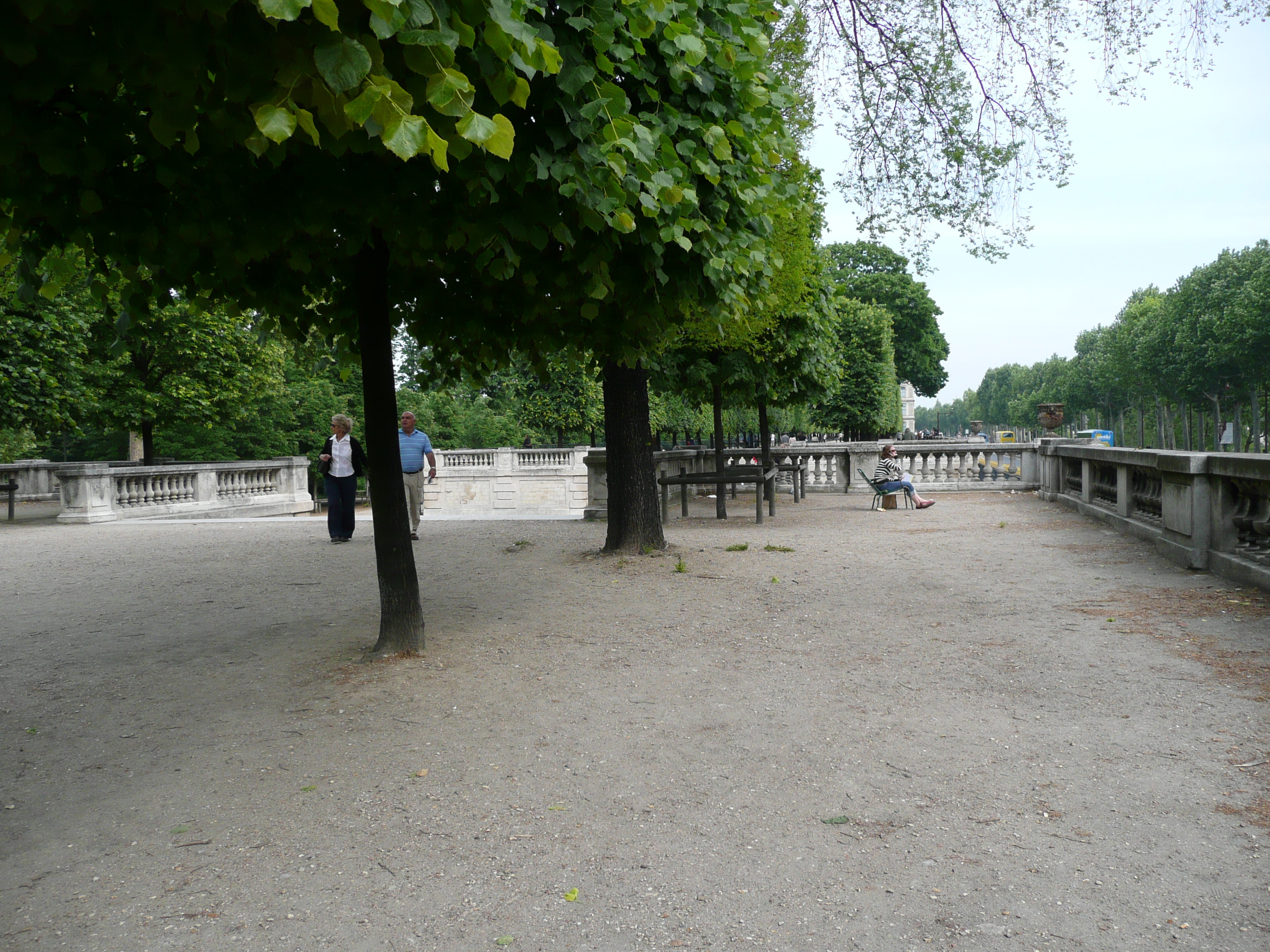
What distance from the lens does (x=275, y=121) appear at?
106 inches

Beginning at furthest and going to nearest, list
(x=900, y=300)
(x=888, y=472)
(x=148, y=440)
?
(x=900, y=300) < (x=148, y=440) < (x=888, y=472)

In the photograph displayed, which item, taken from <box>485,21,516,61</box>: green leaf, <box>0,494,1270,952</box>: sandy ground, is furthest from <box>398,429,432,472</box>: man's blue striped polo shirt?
<box>485,21,516,61</box>: green leaf

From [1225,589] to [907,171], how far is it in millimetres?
6408

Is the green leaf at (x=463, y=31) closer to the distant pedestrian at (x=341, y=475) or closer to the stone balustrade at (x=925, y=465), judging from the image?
the distant pedestrian at (x=341, y=475)

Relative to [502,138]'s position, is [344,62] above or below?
above

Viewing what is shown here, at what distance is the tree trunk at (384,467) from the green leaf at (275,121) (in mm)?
3622

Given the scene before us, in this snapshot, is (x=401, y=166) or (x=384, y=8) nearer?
(x=384, y=8)

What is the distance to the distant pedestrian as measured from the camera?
44.2ft

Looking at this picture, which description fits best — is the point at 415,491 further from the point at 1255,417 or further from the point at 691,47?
the point at 1255,417

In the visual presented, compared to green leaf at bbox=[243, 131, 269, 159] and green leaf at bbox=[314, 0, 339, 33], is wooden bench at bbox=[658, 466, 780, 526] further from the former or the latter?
green leaf at bbox=[314, 0, 339, 33]

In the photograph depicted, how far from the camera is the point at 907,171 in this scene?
468 inches

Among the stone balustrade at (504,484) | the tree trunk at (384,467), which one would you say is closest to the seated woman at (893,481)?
the tree trunk at (384,467)

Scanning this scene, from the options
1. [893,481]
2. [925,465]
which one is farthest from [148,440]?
[925,465]

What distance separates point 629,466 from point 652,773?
21.8ft
